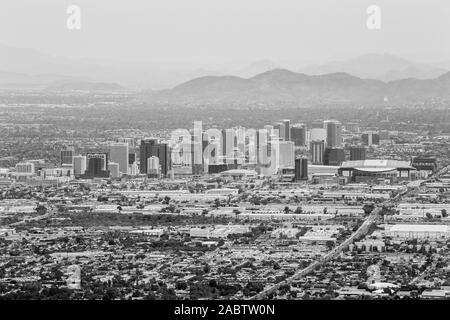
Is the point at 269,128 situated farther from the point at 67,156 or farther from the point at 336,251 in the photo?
the point at 336,251

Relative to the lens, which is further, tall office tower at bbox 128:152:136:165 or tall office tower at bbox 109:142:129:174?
tall office tower at bbox 128:152:136:165

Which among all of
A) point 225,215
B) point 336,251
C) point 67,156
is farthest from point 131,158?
point 336,251

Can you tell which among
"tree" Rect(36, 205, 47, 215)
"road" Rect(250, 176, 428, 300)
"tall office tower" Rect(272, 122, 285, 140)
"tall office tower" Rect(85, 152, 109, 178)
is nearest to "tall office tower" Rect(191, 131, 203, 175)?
"tall office tower" Rect(85, 152, 109, 178)

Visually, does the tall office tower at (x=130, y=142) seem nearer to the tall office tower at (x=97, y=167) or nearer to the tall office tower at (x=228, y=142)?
the tall office tower at (x=228, y=142)

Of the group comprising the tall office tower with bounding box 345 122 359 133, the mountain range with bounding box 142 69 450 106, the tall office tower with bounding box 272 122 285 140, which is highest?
the mountain range with bounding box 142 69 450 106

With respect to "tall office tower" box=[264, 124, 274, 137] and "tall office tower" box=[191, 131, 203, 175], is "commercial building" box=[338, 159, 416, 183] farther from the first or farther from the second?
"tall office tower" box=[264, 124, 274, 137]
